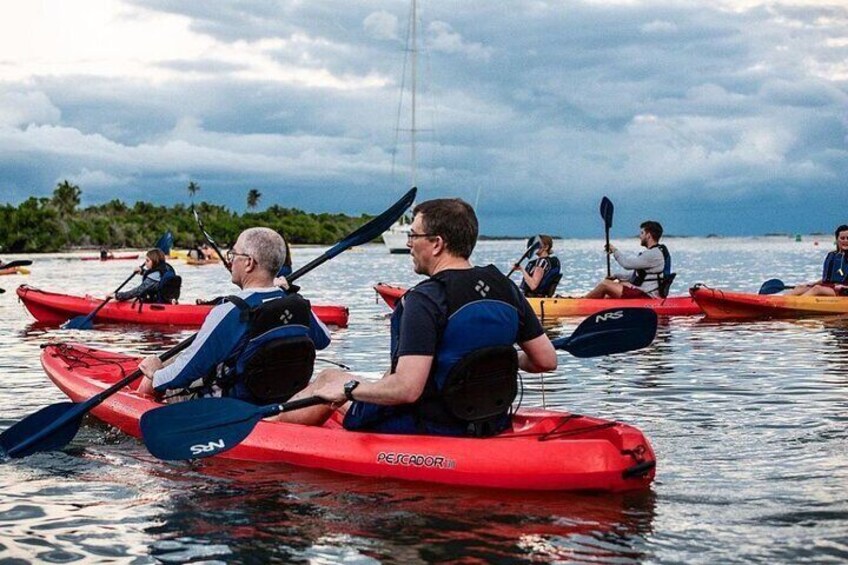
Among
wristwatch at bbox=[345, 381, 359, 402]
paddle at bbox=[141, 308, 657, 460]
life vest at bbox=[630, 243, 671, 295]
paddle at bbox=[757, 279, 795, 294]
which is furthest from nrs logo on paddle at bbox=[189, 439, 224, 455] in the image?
paddle at bbox=[757, 279, 795, 294]

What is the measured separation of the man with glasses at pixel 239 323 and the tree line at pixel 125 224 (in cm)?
8142

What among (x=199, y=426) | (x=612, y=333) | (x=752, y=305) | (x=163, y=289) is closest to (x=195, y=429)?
(x=199, y=426)

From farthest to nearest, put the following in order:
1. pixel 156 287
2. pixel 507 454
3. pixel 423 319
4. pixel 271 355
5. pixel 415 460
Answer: pixel 156 287
pixel 271 355
pixel 415 460
pixel 507 454
pixel 423 319

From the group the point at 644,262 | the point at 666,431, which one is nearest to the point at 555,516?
the point at 666,431

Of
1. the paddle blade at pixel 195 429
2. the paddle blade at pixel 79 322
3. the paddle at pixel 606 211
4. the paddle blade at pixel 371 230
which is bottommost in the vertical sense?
the paddle blade at pixel 79 322

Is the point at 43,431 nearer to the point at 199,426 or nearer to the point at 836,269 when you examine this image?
the point at 199,426

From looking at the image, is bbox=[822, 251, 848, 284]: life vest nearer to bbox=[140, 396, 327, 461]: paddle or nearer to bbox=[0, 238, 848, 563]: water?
bbox=[0, 238, 848, 563]: water

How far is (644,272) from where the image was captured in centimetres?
1609

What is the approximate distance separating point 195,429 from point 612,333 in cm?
252

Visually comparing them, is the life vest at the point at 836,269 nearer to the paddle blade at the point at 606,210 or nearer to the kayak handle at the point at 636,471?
the paddle blade at the point at 606,210

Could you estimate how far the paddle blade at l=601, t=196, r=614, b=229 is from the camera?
16.9 m

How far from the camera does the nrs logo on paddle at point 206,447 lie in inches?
219

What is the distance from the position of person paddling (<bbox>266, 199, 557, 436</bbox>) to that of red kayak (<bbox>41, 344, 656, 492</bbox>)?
21 cm

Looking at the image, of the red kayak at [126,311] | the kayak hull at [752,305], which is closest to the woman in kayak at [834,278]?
the kayak hull at [752,305]
